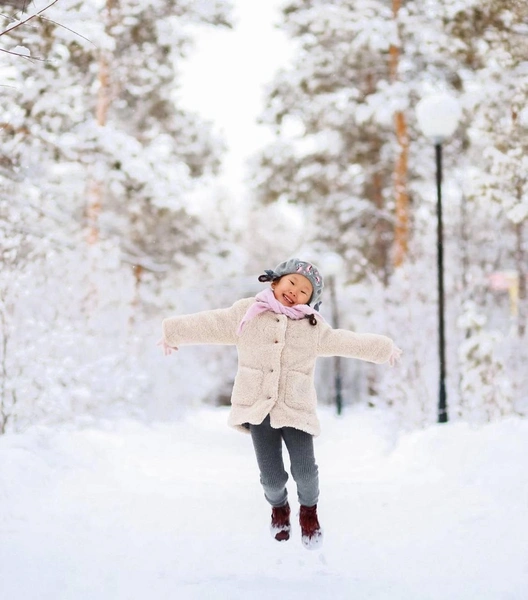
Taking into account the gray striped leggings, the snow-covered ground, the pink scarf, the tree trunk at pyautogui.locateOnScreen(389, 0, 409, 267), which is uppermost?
the tree trunk at pyautogui.locateOnScreen(389, 0, 409, 267)

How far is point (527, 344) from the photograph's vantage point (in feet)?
48.7

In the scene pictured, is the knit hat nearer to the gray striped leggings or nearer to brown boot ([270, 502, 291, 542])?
the gray striped leggings

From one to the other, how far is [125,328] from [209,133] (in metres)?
6.31

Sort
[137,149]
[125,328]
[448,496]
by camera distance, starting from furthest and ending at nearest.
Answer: [125,328], [137,149], [448,496]

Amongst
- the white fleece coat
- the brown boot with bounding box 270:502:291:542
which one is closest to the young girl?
the white fleece coat

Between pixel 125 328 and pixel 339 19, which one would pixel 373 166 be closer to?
pixel 339 19

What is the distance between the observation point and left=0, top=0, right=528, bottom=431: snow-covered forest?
29.2 feet

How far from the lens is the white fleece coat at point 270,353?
401 centimetres

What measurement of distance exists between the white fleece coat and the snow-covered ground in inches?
32.8

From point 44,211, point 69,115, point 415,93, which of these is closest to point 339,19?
point 415,93

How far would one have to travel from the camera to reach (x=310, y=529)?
411 centimetres

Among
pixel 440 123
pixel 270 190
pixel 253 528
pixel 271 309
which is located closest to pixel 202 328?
pixel 271 309

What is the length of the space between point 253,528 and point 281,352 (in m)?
1.47

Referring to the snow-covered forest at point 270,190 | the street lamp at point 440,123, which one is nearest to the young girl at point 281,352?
the snow-covered forest at point 270,190
